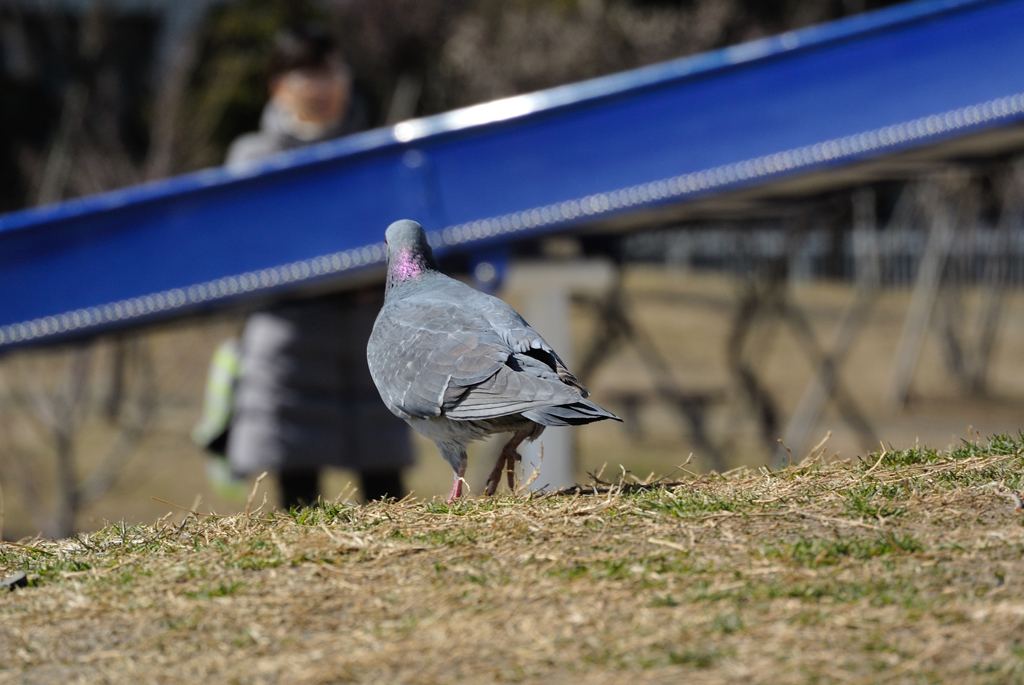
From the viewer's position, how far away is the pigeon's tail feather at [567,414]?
335cm

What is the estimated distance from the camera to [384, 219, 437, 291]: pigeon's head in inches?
169

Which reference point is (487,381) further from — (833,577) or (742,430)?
(742,430)

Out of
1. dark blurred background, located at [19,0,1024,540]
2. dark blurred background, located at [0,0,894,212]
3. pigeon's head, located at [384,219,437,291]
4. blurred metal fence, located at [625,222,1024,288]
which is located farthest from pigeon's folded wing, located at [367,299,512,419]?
blurred metal fence, located at [625,222,1024,288]

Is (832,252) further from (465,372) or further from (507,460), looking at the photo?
(465,372)

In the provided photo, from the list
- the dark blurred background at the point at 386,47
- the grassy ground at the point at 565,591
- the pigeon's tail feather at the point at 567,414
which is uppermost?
the dark blurred background at the point at 386,47

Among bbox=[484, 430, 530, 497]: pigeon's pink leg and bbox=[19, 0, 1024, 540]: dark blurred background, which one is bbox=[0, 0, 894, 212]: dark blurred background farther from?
bbox=[484, 430, 530, 497]: pigeon's pink leg

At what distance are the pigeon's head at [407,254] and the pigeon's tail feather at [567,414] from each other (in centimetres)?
103

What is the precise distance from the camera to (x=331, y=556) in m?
3.27

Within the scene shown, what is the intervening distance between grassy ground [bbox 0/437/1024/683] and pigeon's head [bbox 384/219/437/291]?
0.92m

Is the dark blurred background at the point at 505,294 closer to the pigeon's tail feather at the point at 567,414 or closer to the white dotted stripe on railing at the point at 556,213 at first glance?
the white dotted stripe on railing at the point at 556,213

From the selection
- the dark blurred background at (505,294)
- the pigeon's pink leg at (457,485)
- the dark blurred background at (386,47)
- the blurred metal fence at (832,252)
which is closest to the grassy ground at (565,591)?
the pigeon's pink leg at (457,485)

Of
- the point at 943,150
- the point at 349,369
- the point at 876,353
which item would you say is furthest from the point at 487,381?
the point at 876,353

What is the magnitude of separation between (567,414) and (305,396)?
3182mm

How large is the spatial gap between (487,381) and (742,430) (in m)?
10.9
